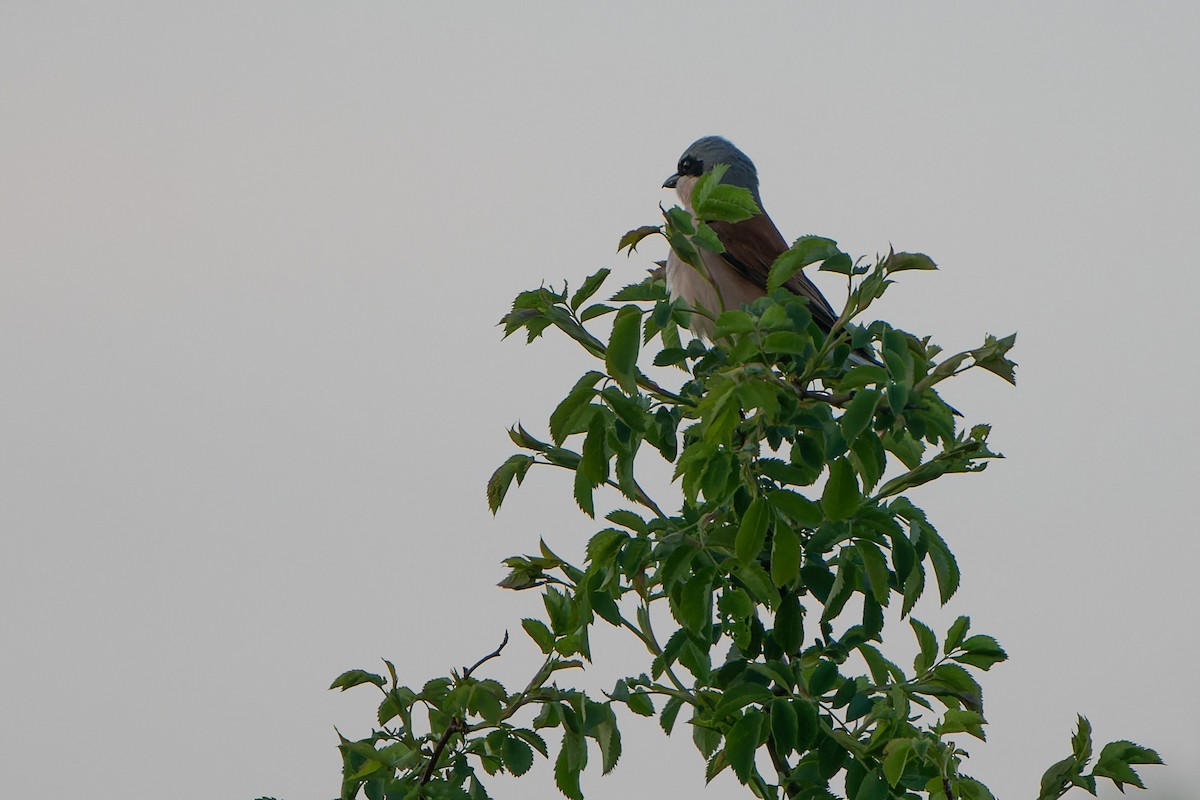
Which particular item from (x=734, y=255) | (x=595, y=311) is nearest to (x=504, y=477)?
(x=595, y=311)

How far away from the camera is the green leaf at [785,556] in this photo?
2533mm

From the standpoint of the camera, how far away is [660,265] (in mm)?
5426

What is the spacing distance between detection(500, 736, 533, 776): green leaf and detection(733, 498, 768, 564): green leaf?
0.80 meters

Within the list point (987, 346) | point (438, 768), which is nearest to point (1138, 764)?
point (987, 346)

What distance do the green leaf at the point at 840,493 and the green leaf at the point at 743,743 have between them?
478mm

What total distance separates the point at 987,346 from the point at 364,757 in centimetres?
183

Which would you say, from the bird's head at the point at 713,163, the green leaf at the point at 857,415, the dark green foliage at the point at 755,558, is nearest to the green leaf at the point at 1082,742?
the dark green foliage at the point at 755,558

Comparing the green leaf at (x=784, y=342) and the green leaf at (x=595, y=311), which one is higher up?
the green leaf at (x=595, y=311)

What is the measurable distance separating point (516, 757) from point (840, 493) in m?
1.03

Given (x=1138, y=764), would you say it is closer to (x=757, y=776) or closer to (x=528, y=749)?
(x=757, y=776)

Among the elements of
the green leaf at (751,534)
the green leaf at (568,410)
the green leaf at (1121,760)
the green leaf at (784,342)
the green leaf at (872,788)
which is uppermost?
the green leaf at (568,410)

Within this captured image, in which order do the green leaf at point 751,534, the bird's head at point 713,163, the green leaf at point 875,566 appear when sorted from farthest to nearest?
1. the bird's head at point 713,163
2. the green leaf at point 875,566
3. the green leaf at point 751,534

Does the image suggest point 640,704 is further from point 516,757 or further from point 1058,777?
point 1058,777

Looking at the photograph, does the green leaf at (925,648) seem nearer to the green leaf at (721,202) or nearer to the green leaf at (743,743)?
the green leaf at (743,743)
